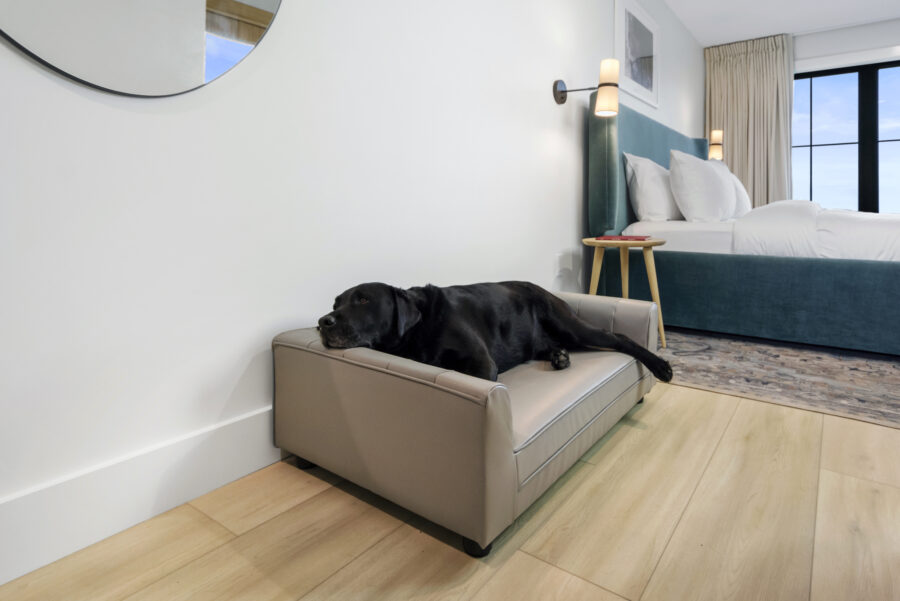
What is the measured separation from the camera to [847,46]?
4.83 meters

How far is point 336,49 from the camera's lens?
158cm

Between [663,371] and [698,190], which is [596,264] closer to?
[698,190]

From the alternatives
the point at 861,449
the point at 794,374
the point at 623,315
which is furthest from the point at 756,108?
the point at 861,449

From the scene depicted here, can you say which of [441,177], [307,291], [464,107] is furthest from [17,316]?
[464,107]

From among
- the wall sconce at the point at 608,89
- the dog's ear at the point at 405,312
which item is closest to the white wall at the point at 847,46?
the wall sconce at the point at 608,89

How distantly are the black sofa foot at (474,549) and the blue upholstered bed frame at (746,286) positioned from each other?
2.34 metres

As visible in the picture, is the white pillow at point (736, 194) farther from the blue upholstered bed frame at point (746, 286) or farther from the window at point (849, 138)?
the window at point (849, 138)

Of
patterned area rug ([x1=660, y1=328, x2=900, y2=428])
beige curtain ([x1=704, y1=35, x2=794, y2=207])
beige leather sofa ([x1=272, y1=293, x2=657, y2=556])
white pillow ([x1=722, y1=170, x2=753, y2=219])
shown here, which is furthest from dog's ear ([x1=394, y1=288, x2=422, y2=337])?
beige curtain ([x1=704, y1=35, x2=794, y2=207])

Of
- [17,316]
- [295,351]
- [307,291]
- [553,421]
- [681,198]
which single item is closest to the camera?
[17,316]

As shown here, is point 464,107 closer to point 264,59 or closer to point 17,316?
point 264,59

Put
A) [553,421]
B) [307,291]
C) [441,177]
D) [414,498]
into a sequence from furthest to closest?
[441,177] → [307,291] → [553,421] → [414,498]

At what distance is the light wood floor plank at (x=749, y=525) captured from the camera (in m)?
0.99

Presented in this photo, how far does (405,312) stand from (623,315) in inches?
36.6

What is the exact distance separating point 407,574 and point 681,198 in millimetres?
2941
